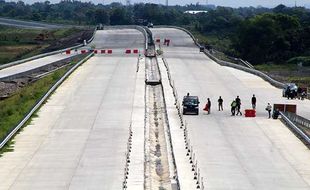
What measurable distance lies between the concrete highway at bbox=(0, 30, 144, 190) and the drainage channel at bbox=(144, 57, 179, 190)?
3.18 feet

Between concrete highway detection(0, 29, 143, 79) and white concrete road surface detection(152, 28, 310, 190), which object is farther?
concrete highway detection(0, 29, 143, 79)

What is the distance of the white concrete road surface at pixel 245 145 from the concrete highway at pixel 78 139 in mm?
3346

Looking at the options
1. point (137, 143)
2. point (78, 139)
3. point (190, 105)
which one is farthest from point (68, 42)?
point (137, 143)

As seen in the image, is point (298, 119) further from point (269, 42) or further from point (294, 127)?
point (269, 42)

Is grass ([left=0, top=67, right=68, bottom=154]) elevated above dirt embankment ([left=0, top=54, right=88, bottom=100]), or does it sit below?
above

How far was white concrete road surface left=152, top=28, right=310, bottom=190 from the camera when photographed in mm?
30844

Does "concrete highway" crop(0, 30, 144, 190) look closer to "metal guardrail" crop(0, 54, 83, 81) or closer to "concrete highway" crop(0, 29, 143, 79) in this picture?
"metal guardrail" crop(0, 54, 83, 81)

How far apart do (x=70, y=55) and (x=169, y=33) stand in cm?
4667

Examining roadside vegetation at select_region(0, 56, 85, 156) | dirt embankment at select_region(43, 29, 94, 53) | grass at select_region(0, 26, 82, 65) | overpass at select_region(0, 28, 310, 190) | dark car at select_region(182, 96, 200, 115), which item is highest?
dark car at select_region(182, 96, 200, 115)

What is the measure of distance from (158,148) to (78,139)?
4550 mm

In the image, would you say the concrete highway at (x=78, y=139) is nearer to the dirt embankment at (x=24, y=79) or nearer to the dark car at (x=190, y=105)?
the dark car at (x=190, y=105)

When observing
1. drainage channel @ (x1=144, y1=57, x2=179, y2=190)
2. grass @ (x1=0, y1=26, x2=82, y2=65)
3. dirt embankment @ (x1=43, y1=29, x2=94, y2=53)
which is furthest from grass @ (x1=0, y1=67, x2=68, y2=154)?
dirt embankment @ (x1=43, y1=29, x2=94, y2=53)

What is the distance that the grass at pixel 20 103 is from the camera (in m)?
44.2

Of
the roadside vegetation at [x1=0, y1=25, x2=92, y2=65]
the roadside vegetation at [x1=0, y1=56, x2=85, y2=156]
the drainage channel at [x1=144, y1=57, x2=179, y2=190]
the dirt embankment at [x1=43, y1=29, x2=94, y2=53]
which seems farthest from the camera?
the roadside vegetation at [x1=0, y1=25, x2=92, y2=65]
